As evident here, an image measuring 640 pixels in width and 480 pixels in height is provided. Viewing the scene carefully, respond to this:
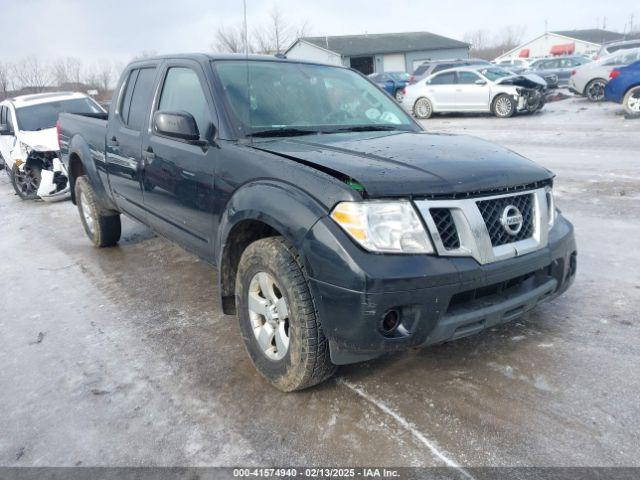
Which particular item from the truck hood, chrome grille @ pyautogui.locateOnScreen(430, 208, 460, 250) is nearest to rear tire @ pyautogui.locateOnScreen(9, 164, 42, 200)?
the truck hood

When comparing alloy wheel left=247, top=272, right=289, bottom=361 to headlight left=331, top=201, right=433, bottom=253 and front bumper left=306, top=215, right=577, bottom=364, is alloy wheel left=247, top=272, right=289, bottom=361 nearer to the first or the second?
front bumper left=306, top=215, right=577, bottom=364

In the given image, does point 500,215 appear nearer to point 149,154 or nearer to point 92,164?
point 149,154

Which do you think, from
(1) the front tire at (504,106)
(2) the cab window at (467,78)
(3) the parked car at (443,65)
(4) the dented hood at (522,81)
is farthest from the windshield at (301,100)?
(3) the parked car at (443,65)

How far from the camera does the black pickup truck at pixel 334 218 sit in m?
2.39

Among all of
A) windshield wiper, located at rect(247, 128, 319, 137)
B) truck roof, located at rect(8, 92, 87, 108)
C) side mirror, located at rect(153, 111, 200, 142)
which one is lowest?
windshield wiper, located at rect(247, 128, 319, 137)

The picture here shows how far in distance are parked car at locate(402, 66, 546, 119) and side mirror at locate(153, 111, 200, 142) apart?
14534 millimetres

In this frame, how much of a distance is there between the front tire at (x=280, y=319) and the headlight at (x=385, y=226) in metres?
0.38

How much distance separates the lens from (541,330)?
3.34 meters

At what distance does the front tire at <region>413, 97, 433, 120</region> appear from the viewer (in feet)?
58.4

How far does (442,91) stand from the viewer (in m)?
17.4

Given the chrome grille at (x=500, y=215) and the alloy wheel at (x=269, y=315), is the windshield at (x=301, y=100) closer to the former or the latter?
the alloy wheel at (x=269, y=315)

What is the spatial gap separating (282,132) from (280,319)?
125cm

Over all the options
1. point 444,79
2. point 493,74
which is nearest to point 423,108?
point 444,79

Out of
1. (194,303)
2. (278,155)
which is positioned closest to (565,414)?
(278,155)
